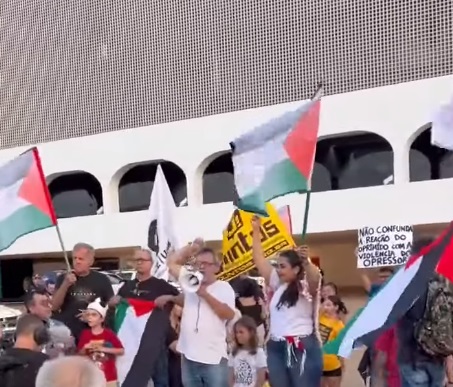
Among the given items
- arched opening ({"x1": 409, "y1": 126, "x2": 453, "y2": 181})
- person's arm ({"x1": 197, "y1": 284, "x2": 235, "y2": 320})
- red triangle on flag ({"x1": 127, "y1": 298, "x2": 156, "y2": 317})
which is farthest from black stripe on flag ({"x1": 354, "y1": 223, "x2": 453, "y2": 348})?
arched opening ({"x1": 409, "y1": 126, "x2": 453, "y2": 181})

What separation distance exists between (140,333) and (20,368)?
2978 millimetres

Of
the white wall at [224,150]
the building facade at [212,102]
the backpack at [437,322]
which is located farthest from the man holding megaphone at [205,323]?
the building facade at [212,102]

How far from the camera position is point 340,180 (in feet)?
85.1

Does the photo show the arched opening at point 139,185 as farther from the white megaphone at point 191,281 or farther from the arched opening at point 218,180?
the white megaphone at point 191,281

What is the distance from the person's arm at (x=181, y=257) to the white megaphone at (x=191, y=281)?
0.35 meters

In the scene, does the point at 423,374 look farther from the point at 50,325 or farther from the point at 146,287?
the point at 50,325

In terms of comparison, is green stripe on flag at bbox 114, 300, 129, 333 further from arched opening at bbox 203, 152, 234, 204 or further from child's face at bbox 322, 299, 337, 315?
arched opening at bbox 203, 152, 234, 204

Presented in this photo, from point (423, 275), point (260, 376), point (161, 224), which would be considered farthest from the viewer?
point (161, 224)

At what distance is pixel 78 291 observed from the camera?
8.07 meters

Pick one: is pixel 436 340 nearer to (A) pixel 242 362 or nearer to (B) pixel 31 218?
(A) pixel 242 362

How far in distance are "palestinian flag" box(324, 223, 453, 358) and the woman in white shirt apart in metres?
1.31

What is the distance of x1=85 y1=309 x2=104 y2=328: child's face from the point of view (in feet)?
24.6

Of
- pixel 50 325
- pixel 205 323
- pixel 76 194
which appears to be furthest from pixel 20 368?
pixel 76 194

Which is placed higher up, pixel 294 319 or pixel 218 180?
pixel 218 180
